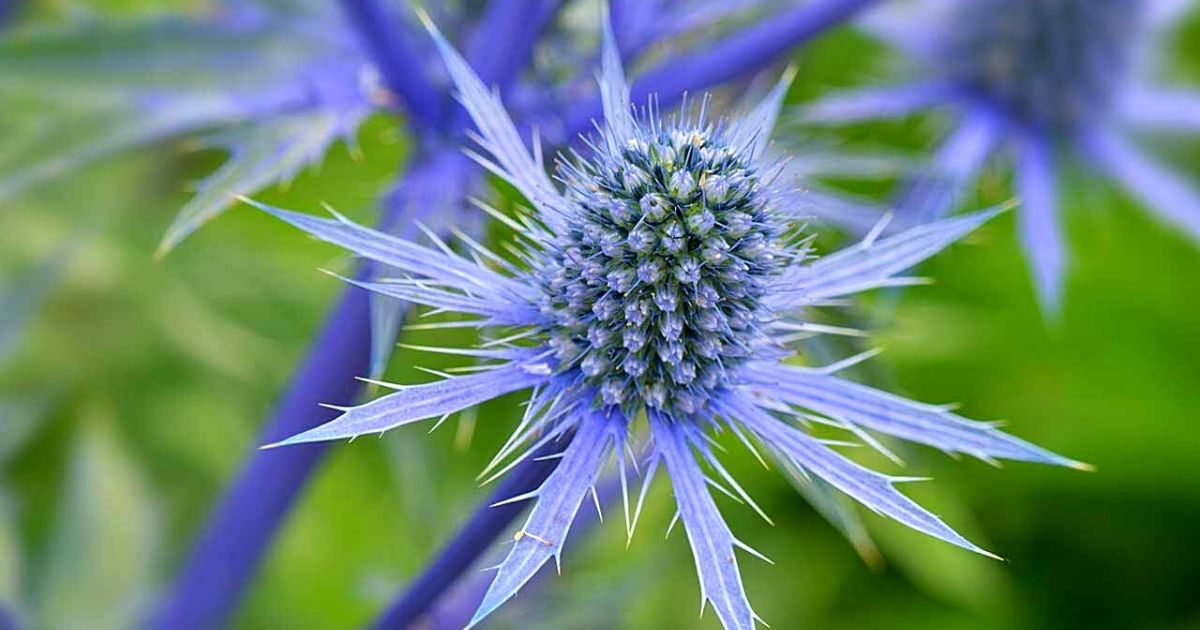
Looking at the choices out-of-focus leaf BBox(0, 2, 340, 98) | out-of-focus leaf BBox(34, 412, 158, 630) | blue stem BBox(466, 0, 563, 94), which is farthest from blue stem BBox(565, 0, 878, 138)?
out-of-focus leaf BBox(34, 412, 158, 630)

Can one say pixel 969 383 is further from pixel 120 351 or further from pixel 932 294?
pixel 120 351

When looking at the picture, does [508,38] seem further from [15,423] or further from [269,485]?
[15,423]

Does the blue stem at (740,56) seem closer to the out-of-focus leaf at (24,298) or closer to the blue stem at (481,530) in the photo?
the blue stem at (481,530)

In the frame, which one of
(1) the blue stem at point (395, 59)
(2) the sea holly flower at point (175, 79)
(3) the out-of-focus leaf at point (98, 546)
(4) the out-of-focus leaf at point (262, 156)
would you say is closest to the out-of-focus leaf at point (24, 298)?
(3) the out-of-focus leaf at point (98, 546)

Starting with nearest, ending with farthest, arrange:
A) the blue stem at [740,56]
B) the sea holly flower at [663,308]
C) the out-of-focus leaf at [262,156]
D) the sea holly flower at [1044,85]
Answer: the sea holly flower at [663,308] → the out-of-focus leaf at [262,156] → the blue stem at [740,56] → the sea holly flower at [1044,85]

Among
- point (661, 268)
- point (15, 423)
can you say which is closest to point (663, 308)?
point (661, 268)

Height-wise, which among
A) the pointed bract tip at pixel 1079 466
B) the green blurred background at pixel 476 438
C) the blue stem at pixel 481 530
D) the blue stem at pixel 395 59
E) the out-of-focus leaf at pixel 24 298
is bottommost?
the green blurred background at pixel 476 438
